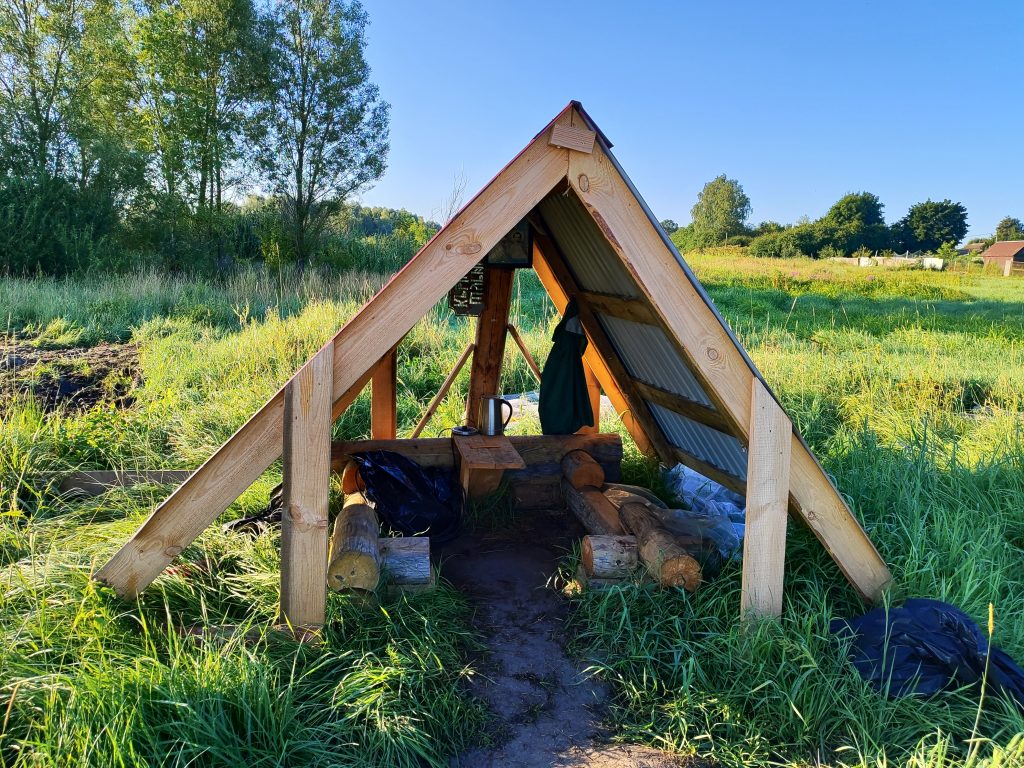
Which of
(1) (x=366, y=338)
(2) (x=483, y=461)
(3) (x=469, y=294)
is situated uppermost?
(3) (x=469, y=294)

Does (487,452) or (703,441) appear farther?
(487,452)

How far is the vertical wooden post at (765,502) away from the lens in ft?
10.1

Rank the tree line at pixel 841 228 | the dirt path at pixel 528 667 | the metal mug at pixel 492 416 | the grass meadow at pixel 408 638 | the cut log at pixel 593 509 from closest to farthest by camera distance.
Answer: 1. the grass meadow at pixel 408 638
2. the dirt path at pixel 528 667
3. the cut log at pixel 593 509
4. the metal mug at pixel 492 416
5. the tree line at pixel 841 228

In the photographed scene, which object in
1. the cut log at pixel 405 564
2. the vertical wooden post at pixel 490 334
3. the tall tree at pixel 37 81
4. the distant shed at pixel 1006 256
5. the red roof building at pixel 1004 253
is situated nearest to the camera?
the cut log at pixel 405 564

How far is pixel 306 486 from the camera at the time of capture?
9.38 feet

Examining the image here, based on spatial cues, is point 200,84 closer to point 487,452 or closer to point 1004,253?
point 487,452

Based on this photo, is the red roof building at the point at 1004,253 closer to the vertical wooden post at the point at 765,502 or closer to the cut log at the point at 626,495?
the cut log at the point at 626,495

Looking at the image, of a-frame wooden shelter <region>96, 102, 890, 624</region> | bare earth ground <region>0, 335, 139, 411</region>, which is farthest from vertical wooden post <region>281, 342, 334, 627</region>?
bare earth ground <region>0, 335, 139, 411</region>

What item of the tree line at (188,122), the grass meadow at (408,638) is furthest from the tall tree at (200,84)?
the grass meadow at (408,638)

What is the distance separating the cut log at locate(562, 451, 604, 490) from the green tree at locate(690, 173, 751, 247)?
8696 centimetres

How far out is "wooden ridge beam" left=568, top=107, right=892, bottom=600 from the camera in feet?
9.55

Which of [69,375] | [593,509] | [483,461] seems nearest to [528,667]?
[593,509]

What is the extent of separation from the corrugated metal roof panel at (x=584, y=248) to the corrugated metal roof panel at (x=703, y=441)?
1.06 metres

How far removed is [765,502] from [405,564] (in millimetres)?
1822
